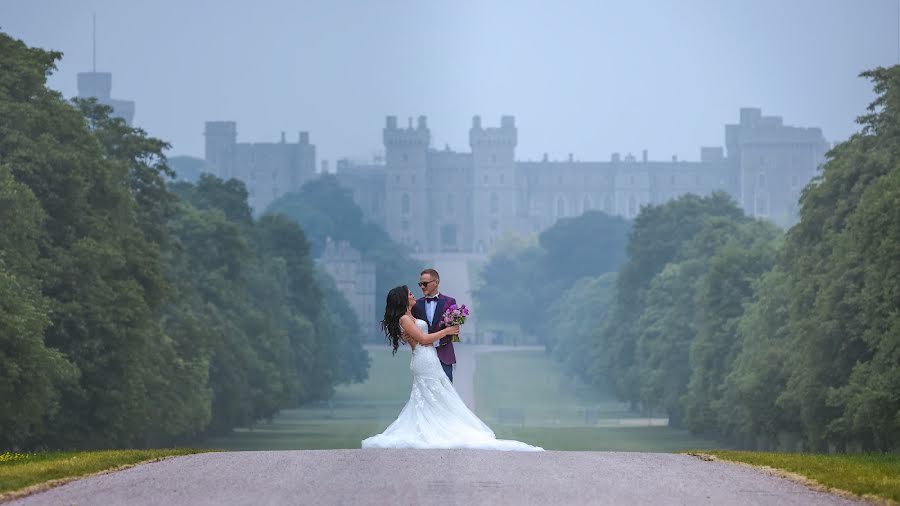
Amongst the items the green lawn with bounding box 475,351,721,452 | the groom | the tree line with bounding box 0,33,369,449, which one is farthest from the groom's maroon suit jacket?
the green lawn with bounding box 475,351,721,452

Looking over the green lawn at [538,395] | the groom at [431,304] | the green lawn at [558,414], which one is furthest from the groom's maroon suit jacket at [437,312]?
the green lawn at [538,395]

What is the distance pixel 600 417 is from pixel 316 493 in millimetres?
73392

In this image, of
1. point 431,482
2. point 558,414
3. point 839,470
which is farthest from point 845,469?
point 558,414

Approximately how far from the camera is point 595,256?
19200cm

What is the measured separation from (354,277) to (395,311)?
16717cm

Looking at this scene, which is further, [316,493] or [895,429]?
[895,429]

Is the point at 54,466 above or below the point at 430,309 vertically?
below

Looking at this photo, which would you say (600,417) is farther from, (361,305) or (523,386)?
(361,305)

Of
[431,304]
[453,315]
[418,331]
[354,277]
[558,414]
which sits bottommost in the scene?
[558,414]

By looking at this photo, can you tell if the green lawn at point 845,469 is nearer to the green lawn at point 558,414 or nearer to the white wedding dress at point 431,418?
the white wedding dress at point 431,418

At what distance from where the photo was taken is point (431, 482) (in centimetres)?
1711

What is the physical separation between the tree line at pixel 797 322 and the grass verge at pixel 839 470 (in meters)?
16.8

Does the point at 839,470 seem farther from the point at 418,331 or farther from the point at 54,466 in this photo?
the point at 54,466

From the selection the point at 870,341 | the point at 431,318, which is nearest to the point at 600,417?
the point at 870,341
